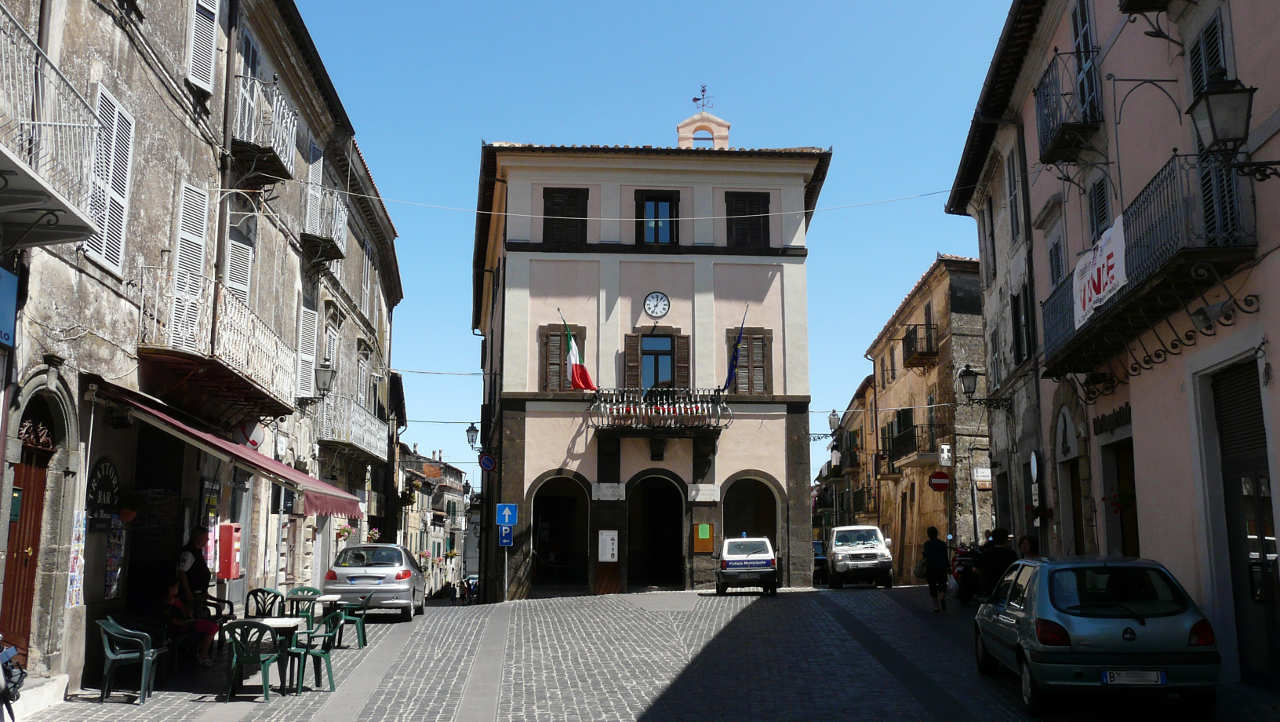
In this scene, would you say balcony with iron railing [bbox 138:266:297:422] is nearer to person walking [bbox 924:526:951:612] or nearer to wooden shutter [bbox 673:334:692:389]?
person walking [bbox 924:526:951:612]

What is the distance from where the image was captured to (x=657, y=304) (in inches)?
1233

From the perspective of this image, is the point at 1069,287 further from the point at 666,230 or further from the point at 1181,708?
the point at 666,230

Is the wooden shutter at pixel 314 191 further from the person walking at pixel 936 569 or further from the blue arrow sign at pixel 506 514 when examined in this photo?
the person walking at pixel 936 569

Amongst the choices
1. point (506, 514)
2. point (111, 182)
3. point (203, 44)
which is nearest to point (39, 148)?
point (111, 182)

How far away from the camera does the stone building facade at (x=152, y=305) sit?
1026cm

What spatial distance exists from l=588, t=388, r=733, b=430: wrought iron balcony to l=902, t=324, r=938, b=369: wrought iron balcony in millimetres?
12945

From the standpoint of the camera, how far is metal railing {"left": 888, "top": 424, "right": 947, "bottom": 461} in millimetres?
39719

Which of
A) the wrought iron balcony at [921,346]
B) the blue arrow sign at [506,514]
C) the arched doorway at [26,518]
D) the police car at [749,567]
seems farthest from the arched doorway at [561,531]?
the arched doorway at [26,518]

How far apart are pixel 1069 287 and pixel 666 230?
1716 centimetres

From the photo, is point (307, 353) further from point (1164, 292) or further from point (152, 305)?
point (1164, 292)

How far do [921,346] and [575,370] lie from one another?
17.2 metres

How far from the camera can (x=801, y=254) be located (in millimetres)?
31703

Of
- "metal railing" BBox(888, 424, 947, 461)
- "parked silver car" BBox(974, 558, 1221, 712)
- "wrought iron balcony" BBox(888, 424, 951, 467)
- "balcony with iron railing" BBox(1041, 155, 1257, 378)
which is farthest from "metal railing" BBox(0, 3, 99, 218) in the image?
"metal railing" BBox(888, 424, 947, 461)

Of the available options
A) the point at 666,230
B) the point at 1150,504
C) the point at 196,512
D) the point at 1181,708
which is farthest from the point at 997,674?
the point at 666,230
